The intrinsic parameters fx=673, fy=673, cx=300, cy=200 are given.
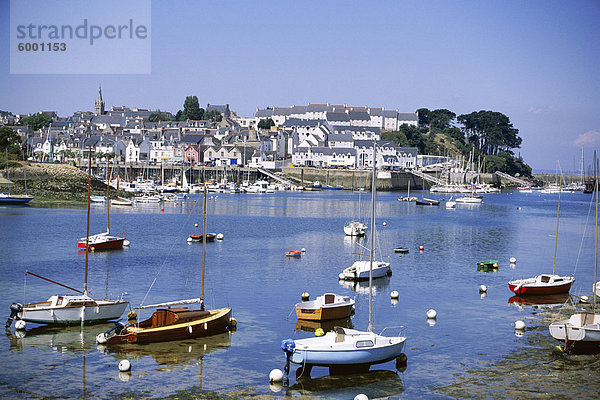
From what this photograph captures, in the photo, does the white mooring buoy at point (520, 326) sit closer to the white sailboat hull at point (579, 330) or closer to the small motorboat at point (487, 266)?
the white sailboat hull at point (579, 330)

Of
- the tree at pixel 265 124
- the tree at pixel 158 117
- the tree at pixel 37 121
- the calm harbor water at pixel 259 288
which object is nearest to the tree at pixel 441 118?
the tree at pixel 265 124

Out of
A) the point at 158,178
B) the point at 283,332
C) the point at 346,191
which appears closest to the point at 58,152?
the point at 158,178

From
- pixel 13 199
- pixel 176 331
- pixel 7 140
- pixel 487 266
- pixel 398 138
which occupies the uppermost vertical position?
pixel 398 138

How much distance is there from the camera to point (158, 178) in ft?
396

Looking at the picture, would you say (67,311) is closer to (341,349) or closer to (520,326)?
(341,349)

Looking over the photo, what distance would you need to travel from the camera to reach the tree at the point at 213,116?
172000 mm

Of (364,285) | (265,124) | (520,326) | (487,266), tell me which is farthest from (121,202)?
(265,124)

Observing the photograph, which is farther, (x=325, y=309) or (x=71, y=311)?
(x=325, y=309)

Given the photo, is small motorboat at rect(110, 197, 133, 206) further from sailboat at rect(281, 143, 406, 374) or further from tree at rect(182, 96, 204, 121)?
tree at rect(182, 96, 204, 121)

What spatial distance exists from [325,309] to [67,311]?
928cm

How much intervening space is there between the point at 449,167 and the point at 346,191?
3576cm


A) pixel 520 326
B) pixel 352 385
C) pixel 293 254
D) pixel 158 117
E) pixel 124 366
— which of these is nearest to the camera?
pixel 352 385

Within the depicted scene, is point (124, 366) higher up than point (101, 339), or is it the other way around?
point (101, 339)

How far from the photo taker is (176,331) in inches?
874
